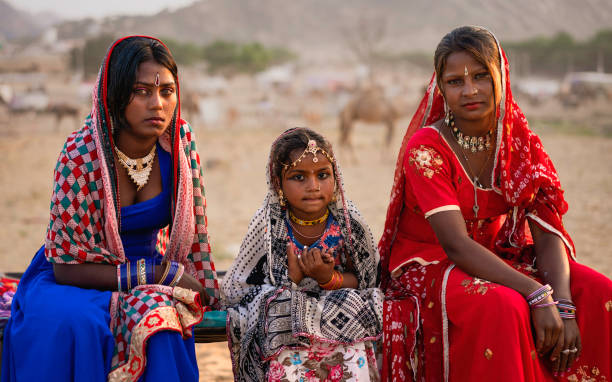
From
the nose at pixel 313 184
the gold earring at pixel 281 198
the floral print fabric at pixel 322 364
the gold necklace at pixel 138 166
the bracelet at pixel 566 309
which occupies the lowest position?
the floral print fabric at pixel 322 364

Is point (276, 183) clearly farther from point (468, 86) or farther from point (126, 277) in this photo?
point (468, 86)

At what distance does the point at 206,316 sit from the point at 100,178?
88 cm

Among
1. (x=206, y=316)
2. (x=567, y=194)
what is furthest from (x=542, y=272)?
(x=567, y=194)

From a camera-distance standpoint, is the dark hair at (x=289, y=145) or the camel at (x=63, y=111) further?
the camel at (x=63, y=111)

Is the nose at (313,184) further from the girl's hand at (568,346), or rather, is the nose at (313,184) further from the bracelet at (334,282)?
the girl's hand at (568,346)

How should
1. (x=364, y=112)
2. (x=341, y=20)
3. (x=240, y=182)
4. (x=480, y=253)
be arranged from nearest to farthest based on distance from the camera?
(x=480, y=253) < (x=240, y=182) < (x=364, y=112) < (x=341, y=20)

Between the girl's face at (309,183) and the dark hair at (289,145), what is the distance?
0.03m

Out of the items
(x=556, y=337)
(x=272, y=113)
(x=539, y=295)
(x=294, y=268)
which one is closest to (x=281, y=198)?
(x=294, y=268)

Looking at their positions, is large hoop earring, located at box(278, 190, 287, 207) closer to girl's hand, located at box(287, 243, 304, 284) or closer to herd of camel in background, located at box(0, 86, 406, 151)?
girl's hand, located at box(287, 243, 304, 284)

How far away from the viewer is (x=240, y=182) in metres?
13.2

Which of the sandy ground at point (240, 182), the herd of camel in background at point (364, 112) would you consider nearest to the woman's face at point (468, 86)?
the sandy ground at point (240, 182)

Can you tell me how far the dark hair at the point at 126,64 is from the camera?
9.40ft

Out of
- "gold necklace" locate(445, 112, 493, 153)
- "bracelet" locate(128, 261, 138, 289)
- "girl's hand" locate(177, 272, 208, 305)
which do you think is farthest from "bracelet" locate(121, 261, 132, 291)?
"gold necklace" locate(445, 112, 493, 153)

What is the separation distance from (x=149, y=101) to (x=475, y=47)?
1.63 m
